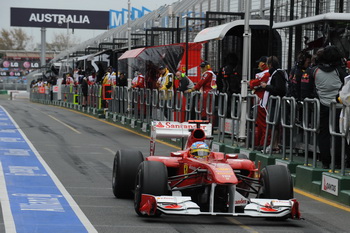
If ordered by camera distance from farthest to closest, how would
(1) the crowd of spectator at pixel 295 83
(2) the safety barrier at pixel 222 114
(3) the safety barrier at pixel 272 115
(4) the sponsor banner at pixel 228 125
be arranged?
1. (4) the sponsor banner at pixel 228 125
2. (2) the safety barrier at pixel 222 114
3. (3) the safety barrier at pixel 272 115
4. (1) the crowd of spectator at pixel 295 83

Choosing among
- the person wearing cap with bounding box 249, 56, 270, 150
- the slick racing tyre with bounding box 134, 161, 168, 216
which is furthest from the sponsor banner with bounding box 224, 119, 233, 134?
the slick racing tyre with bounding box 134, 161, 168, 216

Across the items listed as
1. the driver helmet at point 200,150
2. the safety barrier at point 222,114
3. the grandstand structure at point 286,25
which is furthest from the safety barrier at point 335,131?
the safety barrier at point 222,114

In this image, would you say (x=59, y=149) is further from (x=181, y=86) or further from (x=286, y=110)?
(x=286, y=110)

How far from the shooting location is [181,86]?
872 inches

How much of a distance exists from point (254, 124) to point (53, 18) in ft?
311

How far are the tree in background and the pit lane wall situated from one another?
509ft

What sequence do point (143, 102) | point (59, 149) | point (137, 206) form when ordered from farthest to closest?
point (143, 102), point (59, 149), point (137, 206)

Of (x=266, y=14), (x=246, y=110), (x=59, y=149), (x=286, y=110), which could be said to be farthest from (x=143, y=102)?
(x=286, y=110)

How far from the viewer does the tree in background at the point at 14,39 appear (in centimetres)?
18112

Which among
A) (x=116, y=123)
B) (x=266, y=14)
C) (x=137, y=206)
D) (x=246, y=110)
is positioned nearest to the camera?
(x=137, y=206)

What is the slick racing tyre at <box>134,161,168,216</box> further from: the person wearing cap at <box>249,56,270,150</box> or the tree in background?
the tree in background

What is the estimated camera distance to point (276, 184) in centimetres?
952

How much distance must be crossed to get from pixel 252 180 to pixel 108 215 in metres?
1.78

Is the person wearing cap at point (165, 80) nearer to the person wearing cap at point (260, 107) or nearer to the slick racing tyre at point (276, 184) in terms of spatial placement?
the person wearing cap at point (260, 107)
